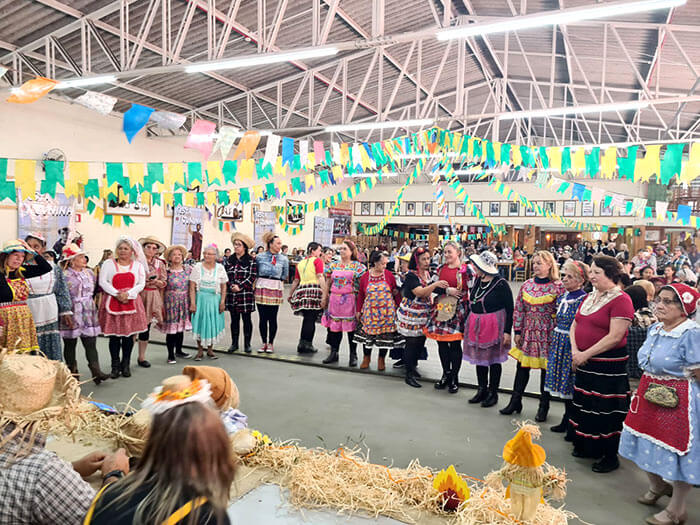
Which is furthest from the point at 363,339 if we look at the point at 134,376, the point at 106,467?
the point at 106,467

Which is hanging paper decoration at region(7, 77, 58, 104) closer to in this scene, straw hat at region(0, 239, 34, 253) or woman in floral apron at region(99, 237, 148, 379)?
woman in floral apron at region(99, 237, 148, 379)

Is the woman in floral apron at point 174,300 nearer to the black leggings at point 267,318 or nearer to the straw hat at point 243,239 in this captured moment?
the straw hat at point 243,239

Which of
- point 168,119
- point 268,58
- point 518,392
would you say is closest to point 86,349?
point 168,119

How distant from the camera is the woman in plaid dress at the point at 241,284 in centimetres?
555

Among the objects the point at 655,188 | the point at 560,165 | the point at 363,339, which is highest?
the point at 655,188

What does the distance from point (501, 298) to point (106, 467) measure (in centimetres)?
305

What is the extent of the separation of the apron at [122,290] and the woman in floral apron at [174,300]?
62cm

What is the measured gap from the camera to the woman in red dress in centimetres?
293

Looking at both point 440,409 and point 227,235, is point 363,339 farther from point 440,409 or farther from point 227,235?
point 227,235

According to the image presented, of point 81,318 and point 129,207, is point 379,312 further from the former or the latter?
point 129,207

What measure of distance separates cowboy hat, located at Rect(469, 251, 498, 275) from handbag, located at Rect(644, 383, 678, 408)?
1.61 metres

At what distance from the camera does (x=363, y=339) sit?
486 centimetres

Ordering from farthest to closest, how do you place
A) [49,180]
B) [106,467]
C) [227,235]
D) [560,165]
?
[227,235] → [560,165] → [49,180] → [106,467]

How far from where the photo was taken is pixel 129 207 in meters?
10.7
